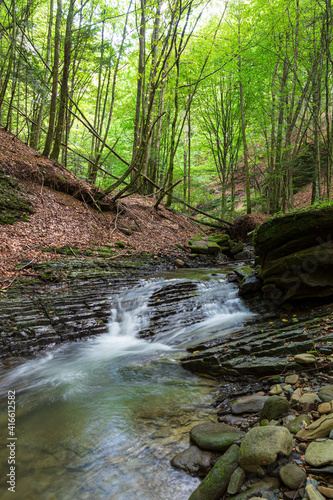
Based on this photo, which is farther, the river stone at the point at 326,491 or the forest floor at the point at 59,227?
the forest floor at the point at 59,227

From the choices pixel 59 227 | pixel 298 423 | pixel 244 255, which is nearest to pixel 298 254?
pixel 298 423

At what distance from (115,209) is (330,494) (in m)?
11.0

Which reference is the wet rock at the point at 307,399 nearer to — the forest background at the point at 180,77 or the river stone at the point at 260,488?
the river stone at the point at 260,488

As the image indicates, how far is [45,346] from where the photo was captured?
16.1ft

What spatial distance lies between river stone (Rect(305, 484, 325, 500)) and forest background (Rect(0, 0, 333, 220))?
7284 mm

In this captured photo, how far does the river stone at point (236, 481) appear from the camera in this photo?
1.91 m

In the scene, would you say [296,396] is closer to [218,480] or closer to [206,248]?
[218,480]

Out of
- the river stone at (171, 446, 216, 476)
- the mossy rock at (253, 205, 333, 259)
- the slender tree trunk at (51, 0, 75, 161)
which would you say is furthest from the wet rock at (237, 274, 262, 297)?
the slender tree trunk at (51, 0, 75, 161)

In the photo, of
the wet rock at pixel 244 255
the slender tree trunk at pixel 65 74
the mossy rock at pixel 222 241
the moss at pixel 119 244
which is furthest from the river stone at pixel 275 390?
the slender tree trunk at pixel 65 74

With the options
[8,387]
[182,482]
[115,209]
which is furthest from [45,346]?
[115,209]

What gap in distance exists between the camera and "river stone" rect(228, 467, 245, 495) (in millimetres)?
1910

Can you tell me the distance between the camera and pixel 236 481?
1946 mm

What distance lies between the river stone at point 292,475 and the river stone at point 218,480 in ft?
1.35

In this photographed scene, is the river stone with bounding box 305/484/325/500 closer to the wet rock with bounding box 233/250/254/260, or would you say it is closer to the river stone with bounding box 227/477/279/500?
the river stone with bounding box 227/477/279/500
